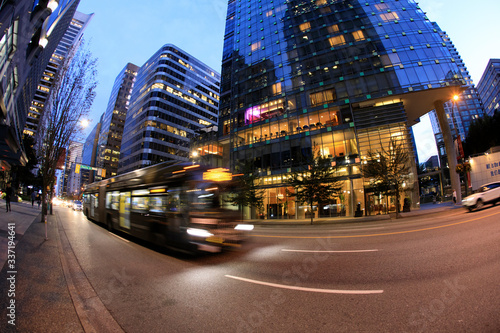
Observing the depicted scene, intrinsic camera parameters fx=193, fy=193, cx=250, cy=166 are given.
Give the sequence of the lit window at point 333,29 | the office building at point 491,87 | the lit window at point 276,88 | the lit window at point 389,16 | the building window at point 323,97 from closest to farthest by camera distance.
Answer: the building window at point 323,97 → the lit window at point 389,16 → the lit window at point 333,29 → the lit window at point 276,88 → the office building at point 491,87

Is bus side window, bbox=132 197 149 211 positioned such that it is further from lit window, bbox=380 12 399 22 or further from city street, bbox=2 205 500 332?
lit window, bbox=380 12 399 22

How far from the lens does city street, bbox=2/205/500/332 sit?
2898 millimetres

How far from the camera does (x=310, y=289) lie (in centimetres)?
408

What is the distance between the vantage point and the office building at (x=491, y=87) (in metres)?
75.0

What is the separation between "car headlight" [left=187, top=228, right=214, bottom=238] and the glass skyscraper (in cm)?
2064

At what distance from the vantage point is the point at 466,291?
339 cm

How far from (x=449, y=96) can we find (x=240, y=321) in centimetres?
3727

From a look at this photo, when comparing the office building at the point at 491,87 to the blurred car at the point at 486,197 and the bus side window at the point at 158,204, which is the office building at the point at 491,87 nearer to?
the blurred car at the point at 486,197

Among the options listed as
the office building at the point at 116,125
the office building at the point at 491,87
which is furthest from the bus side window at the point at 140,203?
the office building at the point at 491,87

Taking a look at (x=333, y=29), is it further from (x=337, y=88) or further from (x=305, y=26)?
(x=337, y=88)

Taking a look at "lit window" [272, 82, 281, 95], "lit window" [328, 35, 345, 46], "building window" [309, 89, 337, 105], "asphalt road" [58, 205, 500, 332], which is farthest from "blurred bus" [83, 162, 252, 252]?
"lit window" [328, 35, 345, 46]

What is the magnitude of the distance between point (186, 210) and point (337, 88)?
2860cm

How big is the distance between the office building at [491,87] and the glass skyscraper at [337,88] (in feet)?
262

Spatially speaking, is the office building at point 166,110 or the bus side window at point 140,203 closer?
the bus side window at point 140,203
